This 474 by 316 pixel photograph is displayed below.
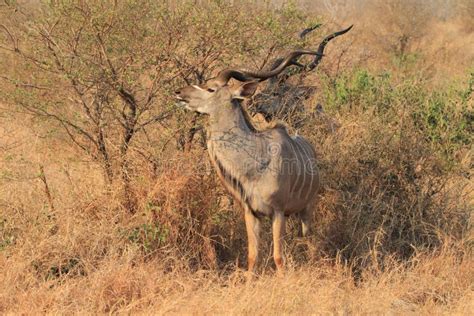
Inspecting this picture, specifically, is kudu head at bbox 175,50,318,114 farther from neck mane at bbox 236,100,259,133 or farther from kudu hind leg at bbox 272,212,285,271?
kudu hind leg at bbox 272,212,285,271

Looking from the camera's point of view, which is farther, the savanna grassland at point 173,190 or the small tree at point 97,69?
the small tree at point 97,69

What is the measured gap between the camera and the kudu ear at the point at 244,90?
5336 mm

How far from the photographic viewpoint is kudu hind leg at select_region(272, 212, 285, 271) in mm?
5234

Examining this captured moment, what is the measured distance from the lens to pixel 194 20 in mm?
5355

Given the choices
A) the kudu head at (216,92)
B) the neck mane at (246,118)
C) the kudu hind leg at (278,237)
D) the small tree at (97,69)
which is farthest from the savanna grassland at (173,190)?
the neck mane at (246,118)

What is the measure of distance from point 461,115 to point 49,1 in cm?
404

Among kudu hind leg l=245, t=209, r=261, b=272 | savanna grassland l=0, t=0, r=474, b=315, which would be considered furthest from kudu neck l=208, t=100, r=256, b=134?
kudu hind leg l=245, t=209, r=261, b=272

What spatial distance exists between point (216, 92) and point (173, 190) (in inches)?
30.7

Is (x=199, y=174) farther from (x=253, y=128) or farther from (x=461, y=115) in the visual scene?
(x=461, y=115)

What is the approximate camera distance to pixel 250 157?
5.29 meters

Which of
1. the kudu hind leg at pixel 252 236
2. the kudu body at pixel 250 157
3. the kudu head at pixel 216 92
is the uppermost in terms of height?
A: the kudu head at pixel 216 92

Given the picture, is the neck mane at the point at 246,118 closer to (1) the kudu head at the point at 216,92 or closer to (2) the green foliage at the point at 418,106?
(1) the kudu head at the point at 216,92

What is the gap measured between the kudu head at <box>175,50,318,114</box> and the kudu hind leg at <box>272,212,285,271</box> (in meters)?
0.90

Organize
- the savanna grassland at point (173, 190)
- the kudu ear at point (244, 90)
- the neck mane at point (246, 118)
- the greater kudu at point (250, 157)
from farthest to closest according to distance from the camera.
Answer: the neck mane at point (246, 118) → the kudu ear at point (244, 90) → the greater kudu at point (250, 157) → the savanna grassland at point (173, 190)
